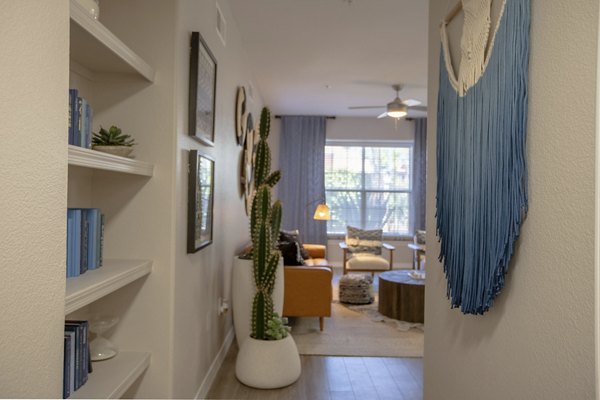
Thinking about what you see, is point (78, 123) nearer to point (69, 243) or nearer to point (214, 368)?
point (69, 243)

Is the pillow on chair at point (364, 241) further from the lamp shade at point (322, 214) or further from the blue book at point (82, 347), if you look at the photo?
the blue book at point (82, 347)

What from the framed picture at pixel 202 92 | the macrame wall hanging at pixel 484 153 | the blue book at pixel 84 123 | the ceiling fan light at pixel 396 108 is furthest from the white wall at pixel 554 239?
the ceiling fan light at pixel 396 108

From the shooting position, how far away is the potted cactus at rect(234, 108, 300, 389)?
2.97 meters

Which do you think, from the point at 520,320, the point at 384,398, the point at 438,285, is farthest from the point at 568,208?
the point at 384,398

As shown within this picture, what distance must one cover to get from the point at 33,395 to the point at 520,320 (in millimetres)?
1143

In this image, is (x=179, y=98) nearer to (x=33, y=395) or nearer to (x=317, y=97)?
(x=33, y=395)

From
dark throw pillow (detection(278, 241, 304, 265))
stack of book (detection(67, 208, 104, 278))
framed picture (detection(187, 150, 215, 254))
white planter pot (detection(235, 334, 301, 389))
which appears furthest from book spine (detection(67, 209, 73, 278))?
dark throw pillow (detection(278, 241, 304, 265))

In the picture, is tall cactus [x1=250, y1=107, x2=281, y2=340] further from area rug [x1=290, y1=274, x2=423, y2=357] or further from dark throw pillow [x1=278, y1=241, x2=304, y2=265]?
dark throw pillow [x1=278, y1=241, x2=304, y2=265]

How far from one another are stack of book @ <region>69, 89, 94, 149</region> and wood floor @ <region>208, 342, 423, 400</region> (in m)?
1.94

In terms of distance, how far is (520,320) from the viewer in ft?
3.86

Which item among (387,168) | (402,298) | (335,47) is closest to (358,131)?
(387,168)

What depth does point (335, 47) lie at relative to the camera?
441 cm

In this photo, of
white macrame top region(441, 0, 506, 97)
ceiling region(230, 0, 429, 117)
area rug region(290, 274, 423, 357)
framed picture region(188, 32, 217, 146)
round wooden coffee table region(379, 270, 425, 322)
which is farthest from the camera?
round wooden coffee table region(379, 270, 425, 322)

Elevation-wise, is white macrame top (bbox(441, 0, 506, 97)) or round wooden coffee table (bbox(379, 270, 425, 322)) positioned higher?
white macrame top (bbox(441, 0, 506, 97))
